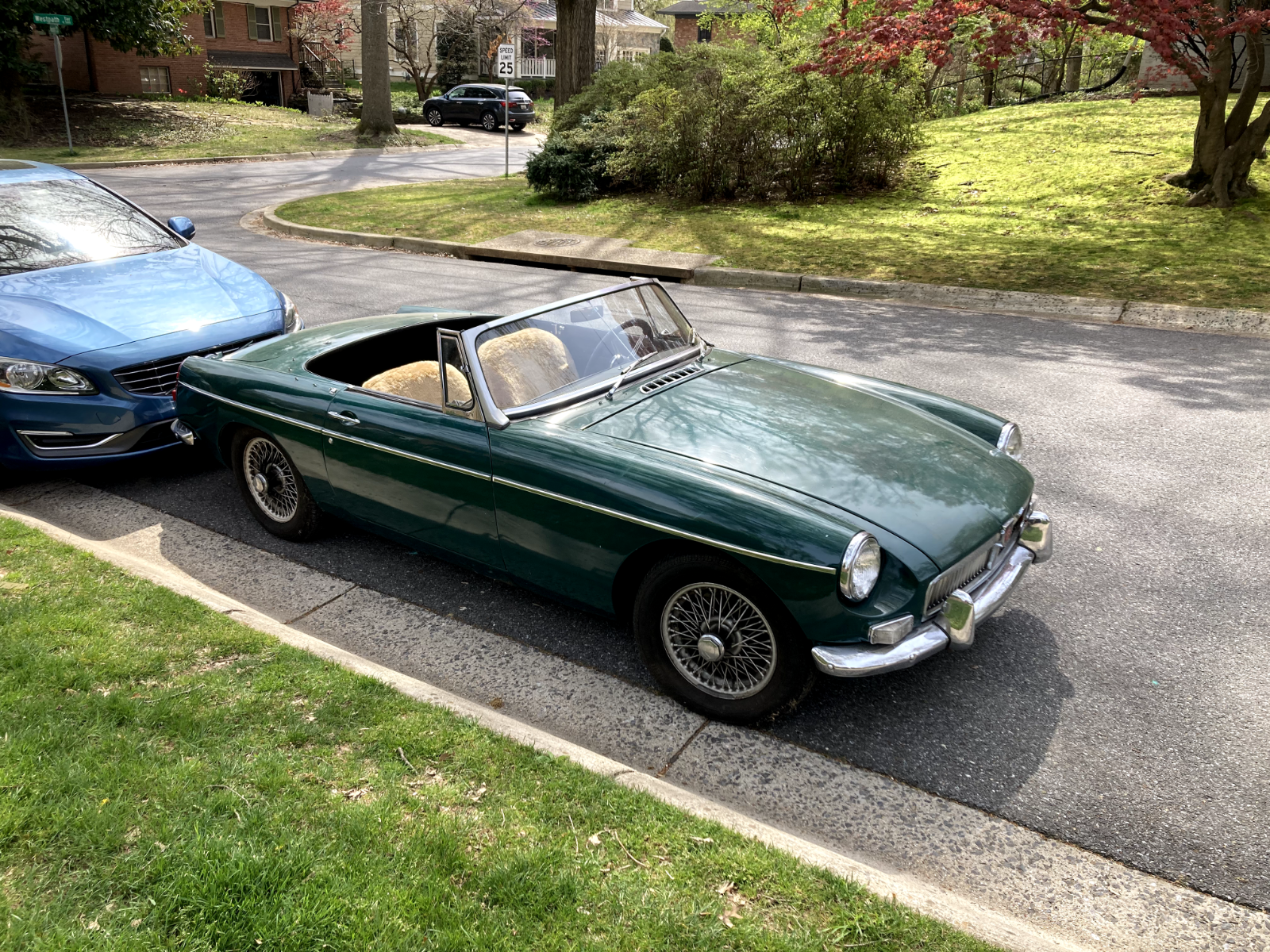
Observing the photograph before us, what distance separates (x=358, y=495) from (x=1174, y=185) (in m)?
13.9

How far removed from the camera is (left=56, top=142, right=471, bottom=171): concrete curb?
75.6 ft

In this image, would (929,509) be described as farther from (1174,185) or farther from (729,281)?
(1174,185)

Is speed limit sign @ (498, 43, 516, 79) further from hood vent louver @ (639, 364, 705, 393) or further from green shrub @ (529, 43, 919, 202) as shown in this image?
hood vent louver @ (639, 364, 705, 393)

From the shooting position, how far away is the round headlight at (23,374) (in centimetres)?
537

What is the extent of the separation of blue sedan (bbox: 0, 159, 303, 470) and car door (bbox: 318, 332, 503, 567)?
1.78 m

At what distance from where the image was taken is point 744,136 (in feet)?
52.4

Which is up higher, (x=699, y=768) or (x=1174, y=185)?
(x=1174, y=185)

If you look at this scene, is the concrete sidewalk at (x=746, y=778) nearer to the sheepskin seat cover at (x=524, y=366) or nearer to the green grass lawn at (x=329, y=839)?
the green grass lawn at (x=329, y=839)

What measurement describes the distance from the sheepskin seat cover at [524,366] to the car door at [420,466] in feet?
0.38

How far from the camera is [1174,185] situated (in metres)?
14.0

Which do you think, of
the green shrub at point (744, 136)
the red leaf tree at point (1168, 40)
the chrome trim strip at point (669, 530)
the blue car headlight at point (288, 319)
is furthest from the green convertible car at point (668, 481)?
the green shrub at point (744, 136)

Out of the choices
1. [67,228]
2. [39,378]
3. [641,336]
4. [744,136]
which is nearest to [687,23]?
[744,136]

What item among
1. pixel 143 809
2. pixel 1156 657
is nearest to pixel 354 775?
pixel 143 809

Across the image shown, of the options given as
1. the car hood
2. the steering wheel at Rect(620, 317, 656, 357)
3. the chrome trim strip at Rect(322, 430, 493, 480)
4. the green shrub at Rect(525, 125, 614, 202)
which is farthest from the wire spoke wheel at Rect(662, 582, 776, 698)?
the green shrub at Rect(525, 125, 614, 202)
